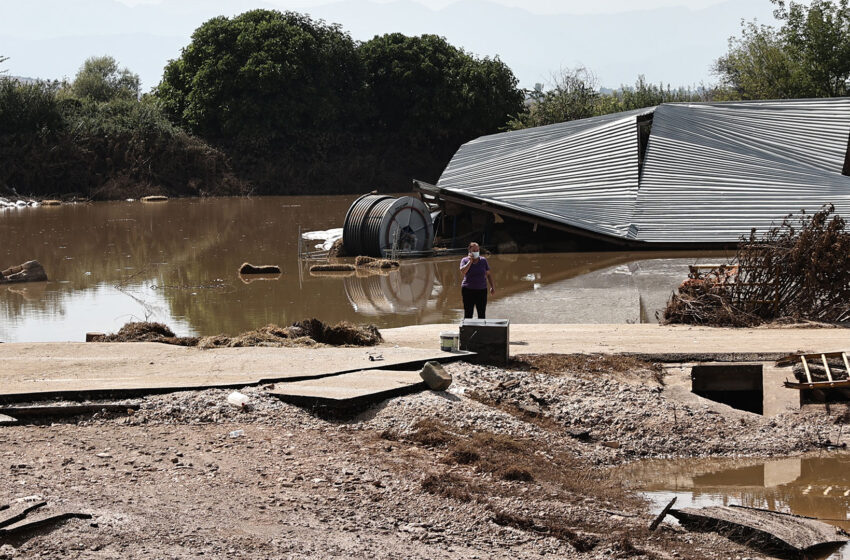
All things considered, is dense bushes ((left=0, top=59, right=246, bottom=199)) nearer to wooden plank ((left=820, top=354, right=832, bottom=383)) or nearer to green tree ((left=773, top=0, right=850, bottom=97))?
green tree ((left=773, top=0, right=850, bottom=97))

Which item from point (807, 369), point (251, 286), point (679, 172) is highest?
point (679, 172)

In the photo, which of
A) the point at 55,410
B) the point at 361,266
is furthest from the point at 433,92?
the point at 55,410

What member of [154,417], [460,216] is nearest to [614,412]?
[154,417]

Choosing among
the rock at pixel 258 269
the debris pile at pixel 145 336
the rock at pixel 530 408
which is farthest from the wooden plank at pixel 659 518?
the rock at pixel 258 269

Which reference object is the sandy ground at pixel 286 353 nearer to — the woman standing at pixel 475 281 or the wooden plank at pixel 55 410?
the wooden plank at pixel 55 410

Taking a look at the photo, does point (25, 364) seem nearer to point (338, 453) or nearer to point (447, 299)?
point (338, 453)

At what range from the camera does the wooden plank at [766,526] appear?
795 centimetres

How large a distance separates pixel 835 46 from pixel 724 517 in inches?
1540

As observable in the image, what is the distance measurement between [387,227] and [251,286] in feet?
17.2

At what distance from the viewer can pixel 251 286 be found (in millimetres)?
23641

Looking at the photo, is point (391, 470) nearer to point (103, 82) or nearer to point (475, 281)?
point (475, 281)

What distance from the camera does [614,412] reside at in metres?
11.2

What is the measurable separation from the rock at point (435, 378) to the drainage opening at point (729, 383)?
326 cm

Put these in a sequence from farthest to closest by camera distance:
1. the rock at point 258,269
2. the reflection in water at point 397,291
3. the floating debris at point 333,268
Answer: the floating debris at point 333,268 → the rock at point 258,269 → the reflection in water at point 397,291
